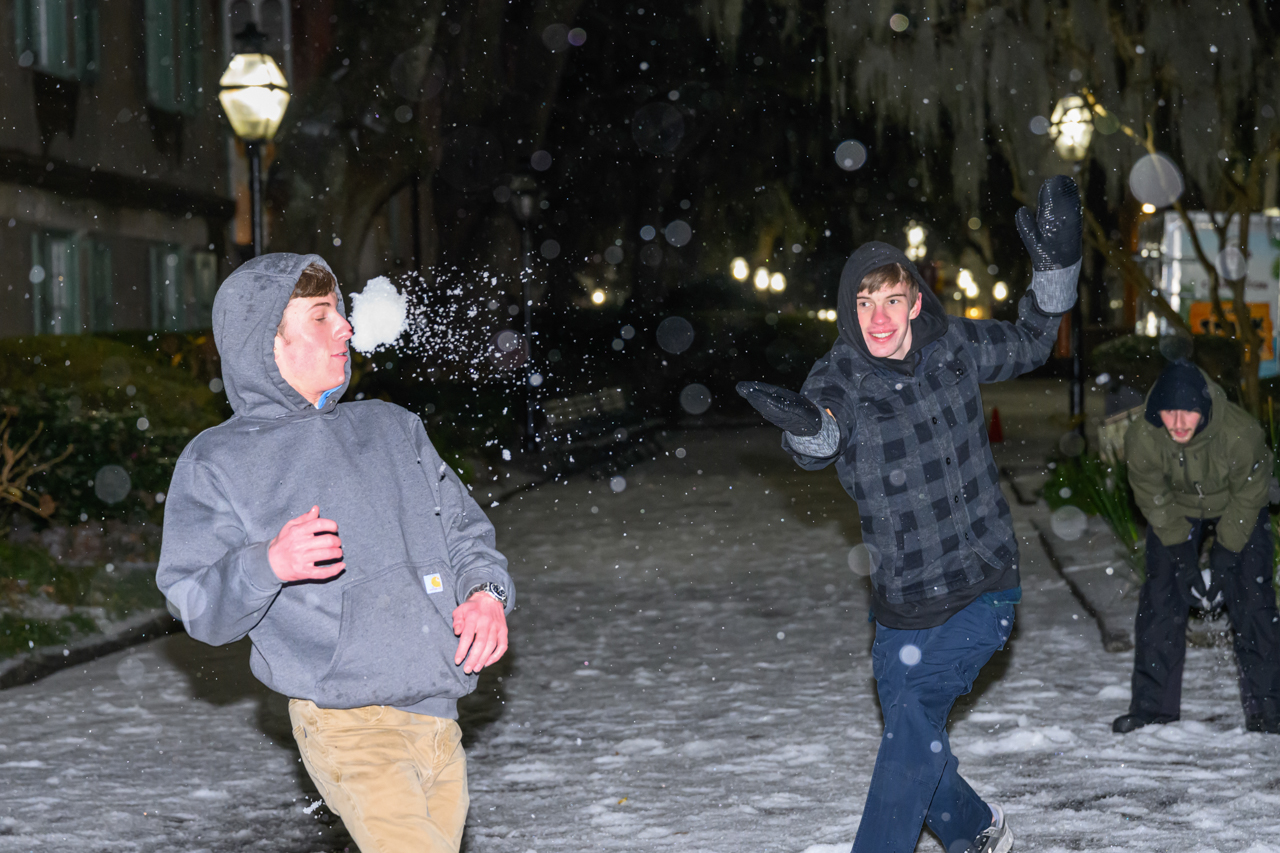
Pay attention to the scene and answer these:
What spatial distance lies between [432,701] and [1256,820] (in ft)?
10.4

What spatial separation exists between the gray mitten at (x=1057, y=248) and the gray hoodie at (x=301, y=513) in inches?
78.9

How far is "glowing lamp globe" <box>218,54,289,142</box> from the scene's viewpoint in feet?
42.6

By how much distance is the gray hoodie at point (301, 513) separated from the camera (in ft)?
10.8

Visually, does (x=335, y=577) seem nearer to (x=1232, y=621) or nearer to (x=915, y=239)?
(x=1232, y=621)

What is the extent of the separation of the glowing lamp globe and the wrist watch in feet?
34.2

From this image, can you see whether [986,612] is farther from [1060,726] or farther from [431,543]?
[1060,726]

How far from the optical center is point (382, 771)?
3334 millimetres

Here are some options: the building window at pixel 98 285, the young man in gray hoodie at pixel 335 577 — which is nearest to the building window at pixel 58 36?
the building window at pixel 98 285


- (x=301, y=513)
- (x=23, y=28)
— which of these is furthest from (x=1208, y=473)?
(x=23, y=28)

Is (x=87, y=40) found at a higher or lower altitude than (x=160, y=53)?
lower

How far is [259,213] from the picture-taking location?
1309 centimetres

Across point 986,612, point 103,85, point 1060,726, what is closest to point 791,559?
point 1060,726

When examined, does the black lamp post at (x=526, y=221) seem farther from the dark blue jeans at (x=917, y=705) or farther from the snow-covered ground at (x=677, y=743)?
the dark blue jeans at (x=917, y=705)

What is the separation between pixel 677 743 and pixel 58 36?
14769 mm
